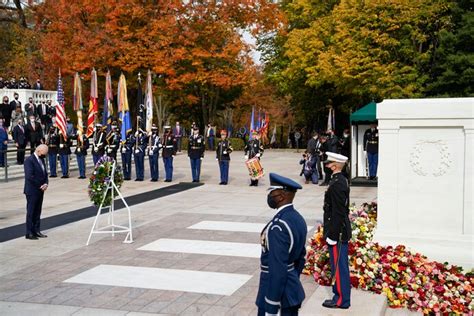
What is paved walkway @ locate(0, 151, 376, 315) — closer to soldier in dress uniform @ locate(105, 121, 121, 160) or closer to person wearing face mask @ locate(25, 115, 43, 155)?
soldier in dress uniform @ locate(105, 121, 121, 160)

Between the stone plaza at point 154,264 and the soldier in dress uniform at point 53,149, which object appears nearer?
the stone plaza at point 154,264

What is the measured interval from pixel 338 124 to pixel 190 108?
1168 centimetres

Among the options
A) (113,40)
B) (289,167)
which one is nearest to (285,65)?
(113,40)

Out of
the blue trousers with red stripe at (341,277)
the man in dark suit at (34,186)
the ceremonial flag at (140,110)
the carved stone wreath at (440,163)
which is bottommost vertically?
the blue trousers with red stripe at (341,277)

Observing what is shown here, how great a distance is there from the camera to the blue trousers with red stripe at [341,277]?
7223 mm

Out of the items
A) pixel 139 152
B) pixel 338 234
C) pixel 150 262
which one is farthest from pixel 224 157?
pixel 338 234

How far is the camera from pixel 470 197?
9297mm

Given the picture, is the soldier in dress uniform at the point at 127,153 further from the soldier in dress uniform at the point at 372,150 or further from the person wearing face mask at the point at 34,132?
the soldier in dress uniform at the point at 372,150

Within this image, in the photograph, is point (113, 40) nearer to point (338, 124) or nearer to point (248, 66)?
point (248, 66)

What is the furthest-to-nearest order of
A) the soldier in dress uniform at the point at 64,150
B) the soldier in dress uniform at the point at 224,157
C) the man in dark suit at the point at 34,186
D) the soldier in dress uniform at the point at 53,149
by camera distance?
1. the soldier in dress uniform at the point at 53,149
2. the soldier in dress uniform at the point at 64,150
3. the soldier in dress uniform at the point at 224,157
4. the man in dark suit at the point at 34,186

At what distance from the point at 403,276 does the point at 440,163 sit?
2075mm

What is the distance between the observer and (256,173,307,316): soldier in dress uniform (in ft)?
16.1

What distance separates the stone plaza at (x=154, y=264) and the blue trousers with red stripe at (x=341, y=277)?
0.18 metres

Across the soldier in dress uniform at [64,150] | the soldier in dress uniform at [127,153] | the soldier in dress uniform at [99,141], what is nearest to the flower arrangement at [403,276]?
the soldier in dress uniform at [127,153]
